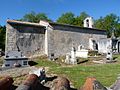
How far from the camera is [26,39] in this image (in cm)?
3073

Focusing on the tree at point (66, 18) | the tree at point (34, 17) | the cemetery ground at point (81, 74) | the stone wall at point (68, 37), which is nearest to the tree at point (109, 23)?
the tree at point (66, 18)

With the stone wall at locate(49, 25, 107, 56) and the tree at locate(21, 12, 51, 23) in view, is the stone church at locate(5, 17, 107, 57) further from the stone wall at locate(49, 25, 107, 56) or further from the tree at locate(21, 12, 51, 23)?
the tree at locate(21, 12, 51, 23)

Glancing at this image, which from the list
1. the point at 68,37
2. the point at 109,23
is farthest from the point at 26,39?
the point at 109,23

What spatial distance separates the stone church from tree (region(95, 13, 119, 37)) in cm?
2885

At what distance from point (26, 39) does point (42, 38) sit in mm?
2780

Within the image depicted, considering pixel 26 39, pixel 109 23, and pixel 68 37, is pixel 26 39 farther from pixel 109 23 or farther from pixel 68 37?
pixel 109 23

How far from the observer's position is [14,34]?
2966 centimetres

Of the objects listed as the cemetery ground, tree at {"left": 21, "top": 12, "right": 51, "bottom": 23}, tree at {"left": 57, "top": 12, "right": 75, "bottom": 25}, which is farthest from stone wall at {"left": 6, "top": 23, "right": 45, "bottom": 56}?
tree at {"left": 21, "top": 12, "right": 51, "bottom": 23}

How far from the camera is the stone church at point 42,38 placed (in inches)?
1168

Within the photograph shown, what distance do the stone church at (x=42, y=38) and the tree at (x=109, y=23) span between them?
2885 centimetres

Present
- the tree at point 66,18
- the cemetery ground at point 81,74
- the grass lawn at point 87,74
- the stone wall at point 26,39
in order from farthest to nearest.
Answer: the tree at point 66,18 < the stone wall at point 26,39 < the cemetery ground at point 81,74 < the grass lawn at point 87,74

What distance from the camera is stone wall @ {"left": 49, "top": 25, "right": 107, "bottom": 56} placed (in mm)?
33312

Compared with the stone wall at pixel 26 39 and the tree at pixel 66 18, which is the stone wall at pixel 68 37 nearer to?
the stone wall at pixel 26 39

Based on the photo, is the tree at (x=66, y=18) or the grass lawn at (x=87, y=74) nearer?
the grass lawn at (x=87, y=74)
